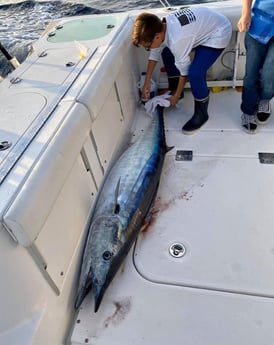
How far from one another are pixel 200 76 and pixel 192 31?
0.93 feet

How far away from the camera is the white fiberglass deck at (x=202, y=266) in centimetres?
129

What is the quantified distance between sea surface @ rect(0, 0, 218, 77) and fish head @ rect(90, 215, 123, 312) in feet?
12.5

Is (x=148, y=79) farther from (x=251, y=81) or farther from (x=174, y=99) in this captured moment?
(x=251, y=81)

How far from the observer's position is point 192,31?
1999 mm

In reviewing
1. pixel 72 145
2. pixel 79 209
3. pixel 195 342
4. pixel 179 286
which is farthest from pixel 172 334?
pixel 72 145

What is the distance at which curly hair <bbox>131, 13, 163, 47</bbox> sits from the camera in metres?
1.88

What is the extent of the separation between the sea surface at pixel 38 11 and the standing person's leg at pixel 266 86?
141 inches

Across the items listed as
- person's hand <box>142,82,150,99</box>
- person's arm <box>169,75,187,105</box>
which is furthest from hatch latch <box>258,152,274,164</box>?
person's hand <box>142,82,150,99</box>

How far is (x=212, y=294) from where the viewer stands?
137 cm

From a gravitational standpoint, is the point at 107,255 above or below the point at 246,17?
below

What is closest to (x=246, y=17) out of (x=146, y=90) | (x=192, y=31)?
(x=192, y=31)

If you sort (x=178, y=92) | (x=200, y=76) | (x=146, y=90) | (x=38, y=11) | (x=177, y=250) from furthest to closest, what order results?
(x=38, y=11) → (x=146, y=90) → (x=178, y=92) → (x=200, y=76) → (x=177, y=250)

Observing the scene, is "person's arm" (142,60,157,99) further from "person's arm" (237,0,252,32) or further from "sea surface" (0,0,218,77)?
"sea surface" (0,0,218,77)

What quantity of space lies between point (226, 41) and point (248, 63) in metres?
0.22
